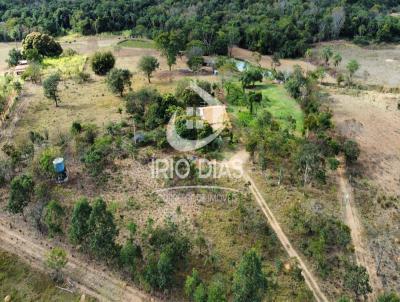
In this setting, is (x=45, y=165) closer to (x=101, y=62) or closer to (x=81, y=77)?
(x=81, y=77)

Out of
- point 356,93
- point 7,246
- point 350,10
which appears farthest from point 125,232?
point 350,10

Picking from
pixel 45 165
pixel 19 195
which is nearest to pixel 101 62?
pixel 45 165

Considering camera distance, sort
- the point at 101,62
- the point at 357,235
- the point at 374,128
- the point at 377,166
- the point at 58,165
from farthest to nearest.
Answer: the point at 101,62 < the point at 374,128 < the point at 377,166 < the point at 58,165 < the point at 357,235

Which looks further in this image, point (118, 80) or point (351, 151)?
point (118, 80)

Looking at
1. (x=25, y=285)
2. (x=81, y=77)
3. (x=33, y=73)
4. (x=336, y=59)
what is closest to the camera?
(x=25, y=285)

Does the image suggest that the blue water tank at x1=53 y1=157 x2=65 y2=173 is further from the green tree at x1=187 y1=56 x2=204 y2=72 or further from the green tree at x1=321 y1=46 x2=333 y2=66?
the green tree at x1=321 y1=46 x2=333 y2=66

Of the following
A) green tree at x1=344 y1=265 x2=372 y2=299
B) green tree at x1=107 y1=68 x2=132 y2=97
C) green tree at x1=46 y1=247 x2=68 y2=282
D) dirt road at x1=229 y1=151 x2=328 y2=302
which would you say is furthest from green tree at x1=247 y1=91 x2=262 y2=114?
green tree at x1=46 y1=247 x2=68 y2=282
